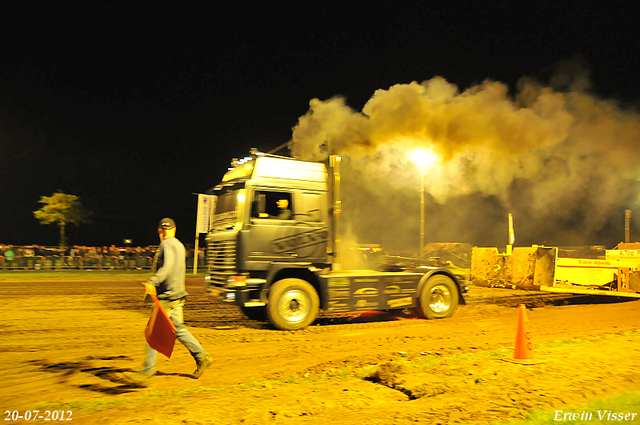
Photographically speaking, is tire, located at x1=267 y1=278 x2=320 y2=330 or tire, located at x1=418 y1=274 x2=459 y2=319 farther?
tire, located at x1=418 y1=274 x2=459 y2=319

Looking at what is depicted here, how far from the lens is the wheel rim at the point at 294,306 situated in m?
9.52

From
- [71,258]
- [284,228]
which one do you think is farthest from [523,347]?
[71,258]

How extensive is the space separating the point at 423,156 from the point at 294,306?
12.3 m

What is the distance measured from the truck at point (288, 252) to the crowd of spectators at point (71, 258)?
21641 millimetres

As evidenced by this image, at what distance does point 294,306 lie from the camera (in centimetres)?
966

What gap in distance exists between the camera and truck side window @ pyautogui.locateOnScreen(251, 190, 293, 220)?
9656 mm

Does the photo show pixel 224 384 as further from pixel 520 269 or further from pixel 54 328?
pixel 520 269

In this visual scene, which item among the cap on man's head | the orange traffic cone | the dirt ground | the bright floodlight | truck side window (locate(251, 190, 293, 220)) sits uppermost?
the bright floodlight

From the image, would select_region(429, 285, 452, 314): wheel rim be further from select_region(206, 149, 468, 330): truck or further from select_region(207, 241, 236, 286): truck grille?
select_region(207, 241, 236, 286): truck grille

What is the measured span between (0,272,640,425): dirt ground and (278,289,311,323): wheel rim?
384mm

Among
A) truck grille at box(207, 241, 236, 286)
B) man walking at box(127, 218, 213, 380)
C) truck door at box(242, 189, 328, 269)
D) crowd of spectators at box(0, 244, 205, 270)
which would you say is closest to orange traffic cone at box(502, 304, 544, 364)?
man walking at box(127, 218, 213, 380)

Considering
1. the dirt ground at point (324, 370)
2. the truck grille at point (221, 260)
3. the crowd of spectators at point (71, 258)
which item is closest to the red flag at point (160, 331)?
the dirt ground at point (324, 370)

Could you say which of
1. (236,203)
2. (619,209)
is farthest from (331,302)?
(619,209)

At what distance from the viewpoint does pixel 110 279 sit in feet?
77.6
